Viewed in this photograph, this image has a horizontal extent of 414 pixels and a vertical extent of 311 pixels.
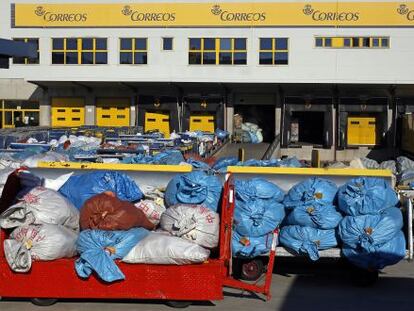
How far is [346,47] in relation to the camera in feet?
104

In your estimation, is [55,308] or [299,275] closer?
[55,308]

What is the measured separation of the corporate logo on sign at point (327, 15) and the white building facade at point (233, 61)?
49mm

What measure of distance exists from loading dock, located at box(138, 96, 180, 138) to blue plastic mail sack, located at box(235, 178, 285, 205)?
1023 inches

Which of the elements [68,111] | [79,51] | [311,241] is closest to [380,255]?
[311,241]

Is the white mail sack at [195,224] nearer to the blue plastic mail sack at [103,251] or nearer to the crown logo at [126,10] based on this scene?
the blue plastic mail sack at [103,251]

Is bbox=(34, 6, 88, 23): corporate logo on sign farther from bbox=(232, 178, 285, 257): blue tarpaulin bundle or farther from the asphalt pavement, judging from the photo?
bbox=(232, 178, 285, 257): blue tarpaulin bundle

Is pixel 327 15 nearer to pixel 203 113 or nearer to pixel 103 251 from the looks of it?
pixel 203 113

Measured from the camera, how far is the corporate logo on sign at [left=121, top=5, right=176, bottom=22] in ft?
108

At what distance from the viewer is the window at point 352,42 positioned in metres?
31.8

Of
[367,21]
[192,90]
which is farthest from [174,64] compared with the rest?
[367,21]

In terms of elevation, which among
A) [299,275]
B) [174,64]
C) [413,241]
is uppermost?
[174,64]

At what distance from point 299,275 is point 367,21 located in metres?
25.7

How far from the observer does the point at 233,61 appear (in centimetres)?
3253

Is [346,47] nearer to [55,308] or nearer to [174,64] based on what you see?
[174,64]
